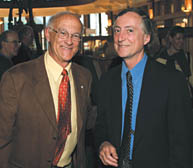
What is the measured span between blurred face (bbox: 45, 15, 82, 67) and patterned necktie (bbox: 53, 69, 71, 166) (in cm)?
22

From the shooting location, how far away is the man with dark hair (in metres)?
1.62

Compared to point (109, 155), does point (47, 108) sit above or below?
above

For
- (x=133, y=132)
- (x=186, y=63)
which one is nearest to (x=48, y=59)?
(x=133, y=132)

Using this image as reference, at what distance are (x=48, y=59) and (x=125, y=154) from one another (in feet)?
2.76

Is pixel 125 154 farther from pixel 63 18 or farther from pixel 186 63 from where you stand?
pixel 186 63

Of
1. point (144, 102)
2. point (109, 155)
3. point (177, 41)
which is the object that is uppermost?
point (177, 41)

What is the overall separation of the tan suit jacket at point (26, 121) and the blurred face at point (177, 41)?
2401mm

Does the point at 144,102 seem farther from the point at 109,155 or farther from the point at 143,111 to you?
the point at 109,155

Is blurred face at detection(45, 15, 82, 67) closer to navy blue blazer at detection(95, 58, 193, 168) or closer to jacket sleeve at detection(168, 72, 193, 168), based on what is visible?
navy blue blazer at detection(95, 58, 193, 168)

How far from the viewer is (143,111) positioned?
1.64 meters

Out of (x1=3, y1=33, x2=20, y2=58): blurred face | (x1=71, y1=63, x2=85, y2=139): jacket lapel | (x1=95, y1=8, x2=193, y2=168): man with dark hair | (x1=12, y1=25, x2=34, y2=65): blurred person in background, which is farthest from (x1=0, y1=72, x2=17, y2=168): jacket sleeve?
(x1=12, y1=25, x2=34, y2=65): blurred person in background

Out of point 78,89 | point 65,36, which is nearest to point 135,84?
point 78,89

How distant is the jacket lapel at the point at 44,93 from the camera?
1796mm

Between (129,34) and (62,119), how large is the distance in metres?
0.71
